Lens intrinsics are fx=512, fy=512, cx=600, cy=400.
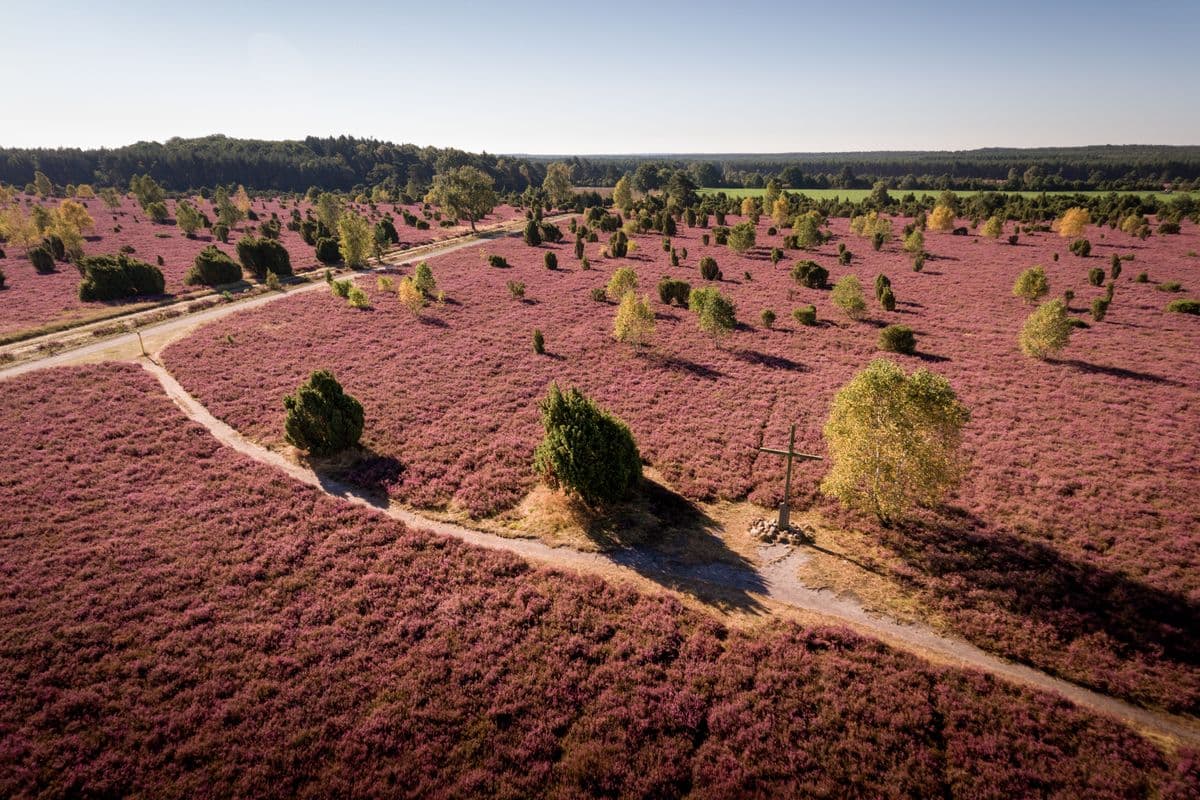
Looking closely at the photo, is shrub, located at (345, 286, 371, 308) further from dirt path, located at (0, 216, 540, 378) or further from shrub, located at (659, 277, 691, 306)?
shrub, located at (659, 277, 691, 306)

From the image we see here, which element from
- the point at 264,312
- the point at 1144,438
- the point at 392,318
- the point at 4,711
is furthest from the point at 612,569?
the point at 264,312

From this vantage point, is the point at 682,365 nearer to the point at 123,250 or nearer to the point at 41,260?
the point at 41,260

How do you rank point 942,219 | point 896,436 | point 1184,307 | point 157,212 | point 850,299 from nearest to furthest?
point 896,436
point 850,299
point 1184,307
point 942,219
point 157,212

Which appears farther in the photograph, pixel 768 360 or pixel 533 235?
pixel 533 235

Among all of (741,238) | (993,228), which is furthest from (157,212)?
(993,228)

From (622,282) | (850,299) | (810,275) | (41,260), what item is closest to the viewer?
(850,299)

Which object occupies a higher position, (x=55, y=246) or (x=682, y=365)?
(x=55, y=246)

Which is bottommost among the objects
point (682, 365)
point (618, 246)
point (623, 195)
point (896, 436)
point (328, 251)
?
point (682, 365)
